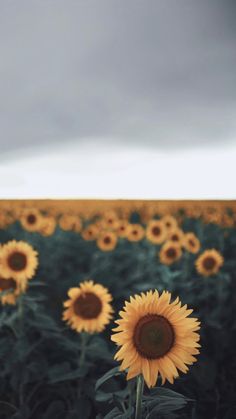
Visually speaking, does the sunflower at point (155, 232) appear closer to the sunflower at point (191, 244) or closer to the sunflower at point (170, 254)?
the sunflower at point (191, 244)

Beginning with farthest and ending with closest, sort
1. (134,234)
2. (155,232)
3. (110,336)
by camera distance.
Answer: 1. (134,234)
2. (155,232)
3. (110,336)

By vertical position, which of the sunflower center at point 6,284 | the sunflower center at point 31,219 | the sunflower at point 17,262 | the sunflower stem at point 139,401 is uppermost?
the sunflower center at point 31,219

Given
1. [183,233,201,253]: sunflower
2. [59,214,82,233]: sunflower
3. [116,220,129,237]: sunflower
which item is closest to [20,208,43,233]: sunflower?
[116,220,129,237]: sunflower

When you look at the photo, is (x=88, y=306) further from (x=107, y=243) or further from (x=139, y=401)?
(x=107, y=243)

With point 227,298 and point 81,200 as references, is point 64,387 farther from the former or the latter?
point 81,200

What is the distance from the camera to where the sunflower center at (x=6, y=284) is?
4023mm

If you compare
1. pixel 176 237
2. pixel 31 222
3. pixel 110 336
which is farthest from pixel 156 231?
pixel 110 336

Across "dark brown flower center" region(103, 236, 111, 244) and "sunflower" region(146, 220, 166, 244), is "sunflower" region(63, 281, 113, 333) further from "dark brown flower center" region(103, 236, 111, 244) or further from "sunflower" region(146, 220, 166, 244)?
"sunflower" region(146, 220, 166, 244)

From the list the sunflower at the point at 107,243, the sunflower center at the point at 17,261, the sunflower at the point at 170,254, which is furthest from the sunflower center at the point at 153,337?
the sunflower at the point at 107,243

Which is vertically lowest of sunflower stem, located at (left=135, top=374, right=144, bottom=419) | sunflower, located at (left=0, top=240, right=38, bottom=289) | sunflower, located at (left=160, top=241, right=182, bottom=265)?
sunflower stem, located at (left=135, top=374, right=144, bottom=419)

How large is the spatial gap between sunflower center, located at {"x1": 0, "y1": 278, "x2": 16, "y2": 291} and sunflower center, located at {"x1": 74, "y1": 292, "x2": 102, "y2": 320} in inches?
29.8

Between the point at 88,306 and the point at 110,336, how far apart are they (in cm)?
142

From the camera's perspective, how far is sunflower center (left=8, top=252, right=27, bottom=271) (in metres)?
4.20

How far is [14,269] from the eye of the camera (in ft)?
13.7
